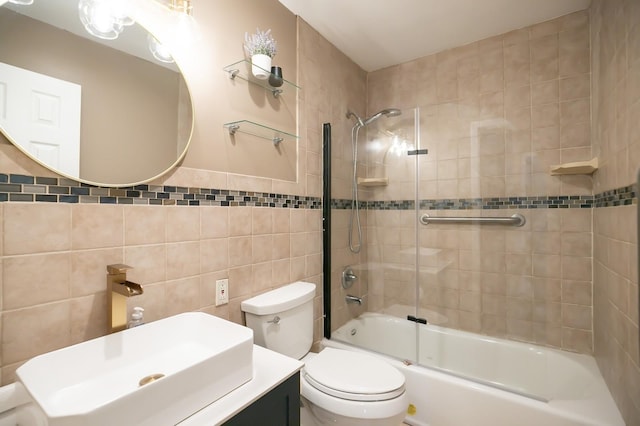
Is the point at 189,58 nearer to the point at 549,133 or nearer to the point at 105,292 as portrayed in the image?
the point at 105,292

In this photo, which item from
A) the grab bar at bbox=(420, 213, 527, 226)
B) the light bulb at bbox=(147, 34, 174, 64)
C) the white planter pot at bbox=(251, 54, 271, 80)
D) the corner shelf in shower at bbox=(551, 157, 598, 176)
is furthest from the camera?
the grab bar at bbox=(420, 213, 527, 226)

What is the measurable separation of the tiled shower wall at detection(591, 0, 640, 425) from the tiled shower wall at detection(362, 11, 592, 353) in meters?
0.11

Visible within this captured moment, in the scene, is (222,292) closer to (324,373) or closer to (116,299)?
(116,299)

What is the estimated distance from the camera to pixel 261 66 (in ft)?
5.04

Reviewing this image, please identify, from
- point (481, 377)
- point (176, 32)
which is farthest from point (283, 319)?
point (176, 32)

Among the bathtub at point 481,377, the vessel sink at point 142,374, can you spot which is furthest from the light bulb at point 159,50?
the bathtub at point 481,377

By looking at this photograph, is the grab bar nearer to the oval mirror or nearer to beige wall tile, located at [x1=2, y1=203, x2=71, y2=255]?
the oval mirror

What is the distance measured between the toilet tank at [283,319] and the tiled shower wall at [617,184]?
138 cm

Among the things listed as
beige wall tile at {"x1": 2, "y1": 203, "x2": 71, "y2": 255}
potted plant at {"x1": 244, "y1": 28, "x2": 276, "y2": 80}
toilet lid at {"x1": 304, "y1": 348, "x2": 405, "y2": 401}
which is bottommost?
toilet lid at {"x1": 304, "y1": 348, "x2": 405, "y2": 401}

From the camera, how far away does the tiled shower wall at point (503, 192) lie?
1879 millimetres

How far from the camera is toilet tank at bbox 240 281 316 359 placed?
1443 mm

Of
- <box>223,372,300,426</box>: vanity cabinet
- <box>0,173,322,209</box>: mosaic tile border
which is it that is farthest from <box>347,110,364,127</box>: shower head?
<box>223,372,300,426</box>: vanity cabinet

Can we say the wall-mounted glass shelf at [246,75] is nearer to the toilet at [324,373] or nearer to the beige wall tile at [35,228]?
the beige wall tile at [35,228]

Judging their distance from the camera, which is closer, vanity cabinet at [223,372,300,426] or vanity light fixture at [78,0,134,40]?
vanity cabinet at [223,372,300,426]
